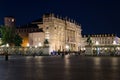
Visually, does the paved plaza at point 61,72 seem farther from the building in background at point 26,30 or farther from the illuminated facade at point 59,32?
the building in background at point 26,30

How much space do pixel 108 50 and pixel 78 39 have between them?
72.9m

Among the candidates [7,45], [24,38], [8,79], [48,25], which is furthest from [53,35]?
[8,79]

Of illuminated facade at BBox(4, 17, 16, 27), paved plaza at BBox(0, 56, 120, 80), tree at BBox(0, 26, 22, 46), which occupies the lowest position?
paved plaza at BBox(0, 56, 120, 80)

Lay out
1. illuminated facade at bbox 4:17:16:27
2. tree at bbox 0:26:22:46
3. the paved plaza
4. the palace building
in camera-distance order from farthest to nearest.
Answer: illuminated facade at bbox 4:17:16:27, the palace building, tree at bbox 0:26:22:46, the paved plaza

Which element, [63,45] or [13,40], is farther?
[63,45]

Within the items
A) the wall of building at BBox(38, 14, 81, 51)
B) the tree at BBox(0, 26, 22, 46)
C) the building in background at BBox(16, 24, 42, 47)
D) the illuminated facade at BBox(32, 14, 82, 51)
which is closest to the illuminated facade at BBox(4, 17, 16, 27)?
the building in background at BBox(16, 24, 42, 47)

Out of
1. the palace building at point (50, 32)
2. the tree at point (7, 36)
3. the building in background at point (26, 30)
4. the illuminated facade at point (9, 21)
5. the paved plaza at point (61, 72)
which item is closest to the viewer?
the paved plaza at point (61, 72)

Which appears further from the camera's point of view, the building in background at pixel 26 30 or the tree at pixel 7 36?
the building in background at pixel 26 30

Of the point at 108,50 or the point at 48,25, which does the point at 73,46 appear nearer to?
the point at 48,25

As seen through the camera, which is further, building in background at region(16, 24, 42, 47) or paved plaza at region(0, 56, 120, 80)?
building in background at region(16, 24, 42, 47)

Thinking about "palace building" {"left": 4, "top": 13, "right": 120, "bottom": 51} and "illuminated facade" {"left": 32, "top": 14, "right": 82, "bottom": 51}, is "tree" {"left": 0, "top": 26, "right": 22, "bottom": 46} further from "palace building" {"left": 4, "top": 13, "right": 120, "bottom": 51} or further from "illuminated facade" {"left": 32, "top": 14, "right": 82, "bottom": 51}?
"illuminated facade" {"left": 32, "top": 14, "right": 82, "bottom": 51}

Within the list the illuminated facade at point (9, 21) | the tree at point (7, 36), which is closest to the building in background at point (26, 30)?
the illuminated facade at point (9, 21)

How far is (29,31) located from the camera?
13050 cm

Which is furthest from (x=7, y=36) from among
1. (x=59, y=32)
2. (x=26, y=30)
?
(x=59, y=32)
